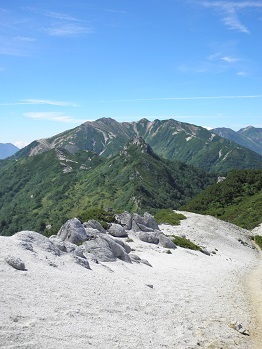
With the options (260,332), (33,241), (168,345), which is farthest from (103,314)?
(33,241)

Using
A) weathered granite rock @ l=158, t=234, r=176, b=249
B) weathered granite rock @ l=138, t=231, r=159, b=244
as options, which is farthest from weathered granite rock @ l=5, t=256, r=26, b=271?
weathered granite rock @ l=138, t=231, r=159, b=244

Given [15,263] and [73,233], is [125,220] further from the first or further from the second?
[15,263]

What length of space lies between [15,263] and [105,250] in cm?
1112

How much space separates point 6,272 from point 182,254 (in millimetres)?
25766

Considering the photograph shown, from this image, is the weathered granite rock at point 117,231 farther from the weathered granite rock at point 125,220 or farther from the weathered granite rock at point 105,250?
the weathered granite rock at point 105,250

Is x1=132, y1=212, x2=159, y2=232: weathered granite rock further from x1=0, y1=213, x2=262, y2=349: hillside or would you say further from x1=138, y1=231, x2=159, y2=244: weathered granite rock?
x1=0, y1=213, x2=262, y2=349: hillside

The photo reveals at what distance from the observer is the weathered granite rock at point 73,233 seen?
1339 inches

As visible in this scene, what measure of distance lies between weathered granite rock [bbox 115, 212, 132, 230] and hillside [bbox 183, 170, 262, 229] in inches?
1401

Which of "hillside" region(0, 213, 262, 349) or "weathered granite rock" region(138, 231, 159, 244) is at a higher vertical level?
"hillside" region(0, 213, 262, 349)

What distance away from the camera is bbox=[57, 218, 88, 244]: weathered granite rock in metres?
34.0

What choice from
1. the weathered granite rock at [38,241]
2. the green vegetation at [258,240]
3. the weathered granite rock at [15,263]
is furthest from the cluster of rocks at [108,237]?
the green vegetation at [258,240]

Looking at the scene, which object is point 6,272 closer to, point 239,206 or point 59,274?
point 59,274

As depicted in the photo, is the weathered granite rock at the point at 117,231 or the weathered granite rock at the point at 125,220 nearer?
the weathered granite rock at the point at 117,231

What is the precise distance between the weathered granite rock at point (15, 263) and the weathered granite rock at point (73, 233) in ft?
46.7
